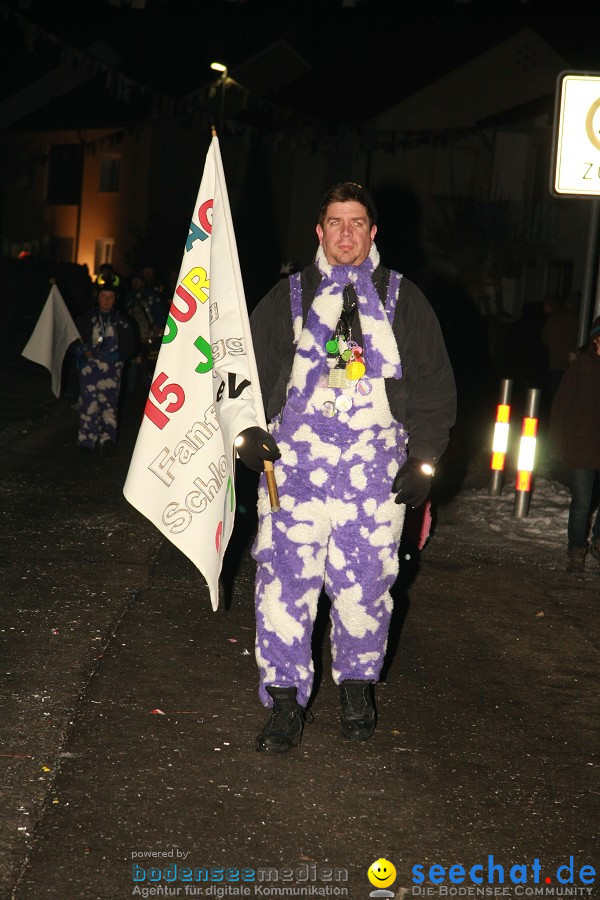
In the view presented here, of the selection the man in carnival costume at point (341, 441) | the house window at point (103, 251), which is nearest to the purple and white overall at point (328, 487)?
the man in carnival costume at point (341, 441)

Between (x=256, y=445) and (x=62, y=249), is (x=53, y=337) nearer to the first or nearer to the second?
(x=256, y=445)

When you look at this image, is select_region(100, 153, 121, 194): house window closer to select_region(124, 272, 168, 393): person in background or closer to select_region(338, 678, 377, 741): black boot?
select_region(124, 272, 168, 393): person in background

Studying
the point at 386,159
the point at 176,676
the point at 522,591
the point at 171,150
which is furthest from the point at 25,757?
the point at 171,150

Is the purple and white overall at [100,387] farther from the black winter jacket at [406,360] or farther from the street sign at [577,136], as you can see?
the black winter jacket at [406,360]

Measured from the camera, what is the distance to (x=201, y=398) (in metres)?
4.86

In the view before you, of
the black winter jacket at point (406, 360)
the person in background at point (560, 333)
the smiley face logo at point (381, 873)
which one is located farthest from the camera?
the person in background at point (560, 333)

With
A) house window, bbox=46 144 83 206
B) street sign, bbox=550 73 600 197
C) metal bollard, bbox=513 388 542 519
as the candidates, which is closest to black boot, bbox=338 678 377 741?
metal bollard, bbox=513 388 542 519

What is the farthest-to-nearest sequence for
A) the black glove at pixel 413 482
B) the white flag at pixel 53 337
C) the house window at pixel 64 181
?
the house window at pixel 64 181, the white flag at pixel 53 337, the black glove at pixel 413 482

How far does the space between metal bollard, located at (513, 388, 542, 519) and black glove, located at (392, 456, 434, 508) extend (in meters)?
5.63

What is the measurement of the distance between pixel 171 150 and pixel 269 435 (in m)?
39.7

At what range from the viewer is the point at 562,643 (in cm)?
659

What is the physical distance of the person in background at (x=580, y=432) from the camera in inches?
330

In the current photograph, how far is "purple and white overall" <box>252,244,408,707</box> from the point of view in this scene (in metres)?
4.59

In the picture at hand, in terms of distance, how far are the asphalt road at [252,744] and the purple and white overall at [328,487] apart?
53 cm
